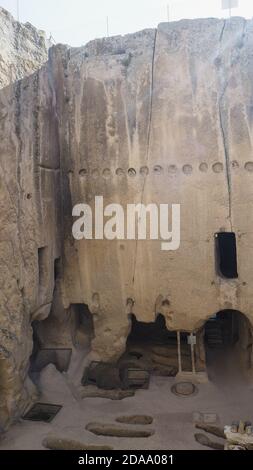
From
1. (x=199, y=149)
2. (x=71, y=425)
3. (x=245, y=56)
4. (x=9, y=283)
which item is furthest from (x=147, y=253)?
(x=245, y=56)

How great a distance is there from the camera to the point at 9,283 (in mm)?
8445

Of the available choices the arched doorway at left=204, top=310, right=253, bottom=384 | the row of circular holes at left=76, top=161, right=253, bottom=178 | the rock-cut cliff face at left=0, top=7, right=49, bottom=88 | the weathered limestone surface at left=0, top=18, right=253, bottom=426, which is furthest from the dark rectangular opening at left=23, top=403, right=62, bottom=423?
the rock-cut cliff face at left=0, top=7, right=49, bottom=88

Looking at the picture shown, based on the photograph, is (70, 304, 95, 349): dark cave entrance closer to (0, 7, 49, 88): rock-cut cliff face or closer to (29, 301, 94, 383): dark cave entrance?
(29, 301, 94, 383): dark cave entrance

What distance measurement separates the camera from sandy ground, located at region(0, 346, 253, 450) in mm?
8023

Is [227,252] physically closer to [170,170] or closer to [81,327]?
[170,170]

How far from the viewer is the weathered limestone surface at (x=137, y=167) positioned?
9383 mm

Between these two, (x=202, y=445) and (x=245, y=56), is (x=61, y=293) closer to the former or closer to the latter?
(x=202, y=445)

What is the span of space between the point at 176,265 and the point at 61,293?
2.98 meters

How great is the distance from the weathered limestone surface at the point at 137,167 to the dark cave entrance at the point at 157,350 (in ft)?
3.61

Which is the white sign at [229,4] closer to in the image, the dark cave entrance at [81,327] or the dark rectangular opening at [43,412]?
the dark cave entrance at [81,327]

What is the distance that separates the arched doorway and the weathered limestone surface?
Answer: 144 centimetres

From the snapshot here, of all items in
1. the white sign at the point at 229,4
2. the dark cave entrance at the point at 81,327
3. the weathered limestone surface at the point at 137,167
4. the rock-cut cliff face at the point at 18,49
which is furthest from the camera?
the dark cave entrance at the point at 81,327

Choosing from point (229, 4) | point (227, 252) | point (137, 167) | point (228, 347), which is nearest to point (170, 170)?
point (137, 167)

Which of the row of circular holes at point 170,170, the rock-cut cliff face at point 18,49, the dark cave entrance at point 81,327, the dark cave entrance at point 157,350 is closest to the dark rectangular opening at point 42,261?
the dark cave entrance at point 81,327
